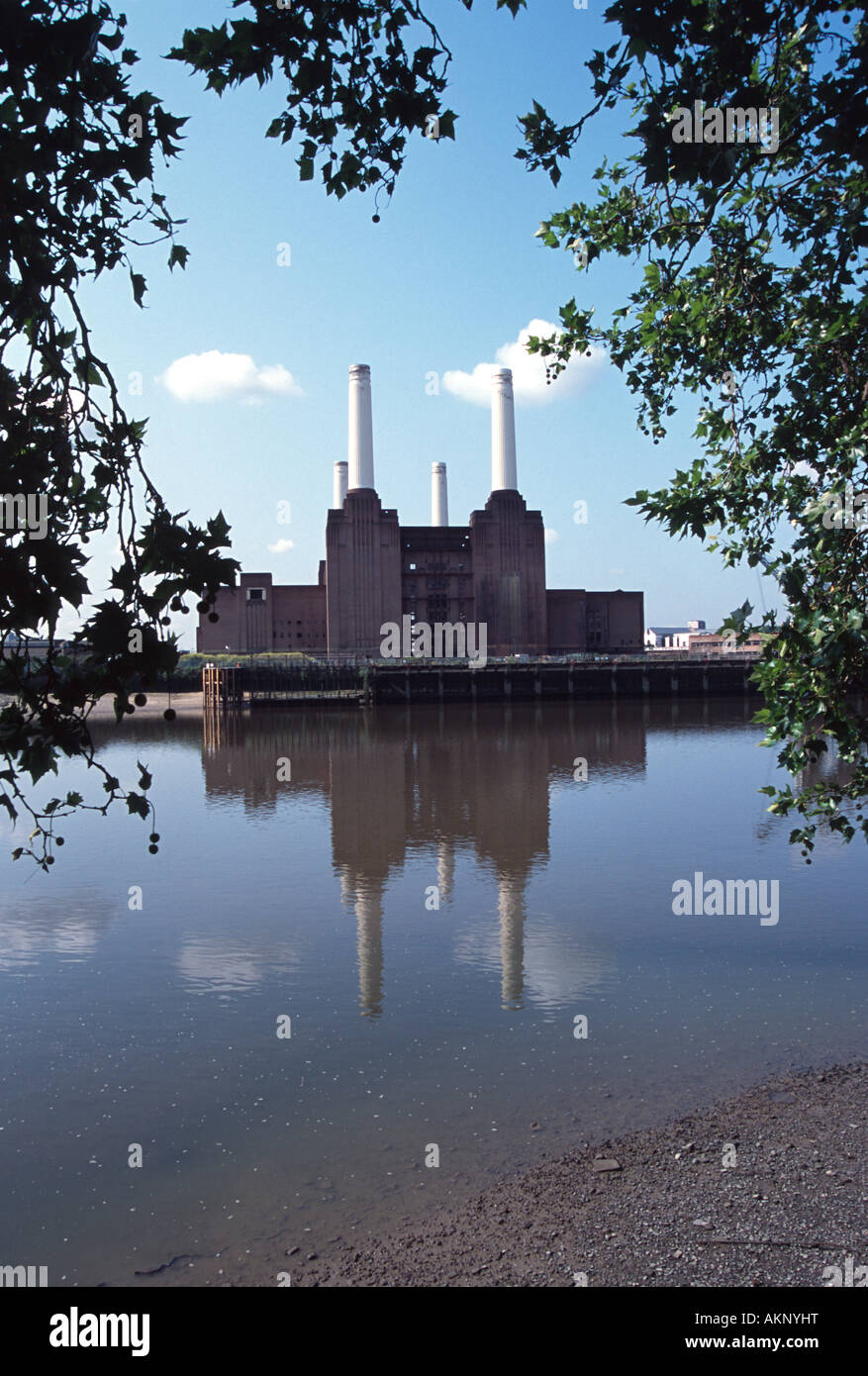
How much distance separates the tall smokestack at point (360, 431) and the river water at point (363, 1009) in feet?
214

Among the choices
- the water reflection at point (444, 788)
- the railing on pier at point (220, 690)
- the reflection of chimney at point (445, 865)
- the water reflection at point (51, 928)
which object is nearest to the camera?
the water reflection at point (444, 788)

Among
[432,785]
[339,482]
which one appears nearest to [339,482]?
[339,482]

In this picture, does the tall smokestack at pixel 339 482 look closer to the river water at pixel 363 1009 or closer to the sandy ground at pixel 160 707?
the sandy ground at pixel 160 707

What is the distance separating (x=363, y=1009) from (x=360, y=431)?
7812cm

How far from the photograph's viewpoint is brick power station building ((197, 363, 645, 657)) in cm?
8750

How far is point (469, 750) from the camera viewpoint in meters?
38.6

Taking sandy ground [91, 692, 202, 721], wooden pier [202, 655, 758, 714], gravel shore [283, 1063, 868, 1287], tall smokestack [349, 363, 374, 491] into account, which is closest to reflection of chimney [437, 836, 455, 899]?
gravel shore [283, 1063, 868, 1287]

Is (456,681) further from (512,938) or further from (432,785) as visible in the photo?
(512,938)

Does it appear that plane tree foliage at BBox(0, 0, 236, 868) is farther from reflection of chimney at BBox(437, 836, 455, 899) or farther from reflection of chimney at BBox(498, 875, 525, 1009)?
reflection of chimney at BBox(437, 836, 455, 899)

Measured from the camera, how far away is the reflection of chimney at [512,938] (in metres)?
10.7

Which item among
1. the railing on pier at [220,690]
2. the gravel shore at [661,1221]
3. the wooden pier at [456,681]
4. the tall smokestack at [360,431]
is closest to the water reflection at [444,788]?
the gravel shore at [661,1221]

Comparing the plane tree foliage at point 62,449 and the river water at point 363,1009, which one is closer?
the plane tree foliage at point 62,449

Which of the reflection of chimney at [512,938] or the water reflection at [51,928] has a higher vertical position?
the reflection of chimney at [512,938]

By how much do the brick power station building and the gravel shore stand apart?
80901mm
